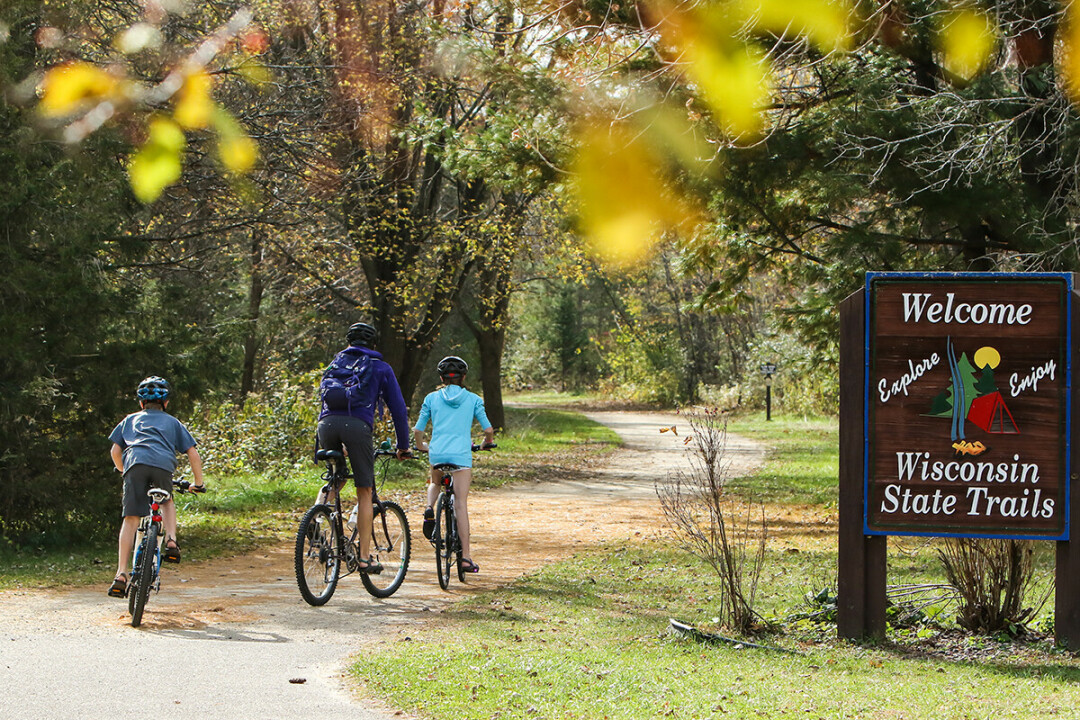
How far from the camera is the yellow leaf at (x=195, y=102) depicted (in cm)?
1373

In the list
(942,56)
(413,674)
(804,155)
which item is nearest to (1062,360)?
(413,674)

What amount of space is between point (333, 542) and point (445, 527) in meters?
1.13

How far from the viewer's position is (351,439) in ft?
28.1

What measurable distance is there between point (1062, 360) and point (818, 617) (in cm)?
229

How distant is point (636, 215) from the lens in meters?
13.1

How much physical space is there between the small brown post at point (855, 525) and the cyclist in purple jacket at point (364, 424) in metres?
3.23

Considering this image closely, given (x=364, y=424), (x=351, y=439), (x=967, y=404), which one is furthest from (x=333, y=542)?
(x=967, y=404)

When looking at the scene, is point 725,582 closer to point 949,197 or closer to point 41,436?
point 949,197

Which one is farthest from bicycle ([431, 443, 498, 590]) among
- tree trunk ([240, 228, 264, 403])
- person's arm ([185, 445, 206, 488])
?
tree trunk ([240, 228, 264, 403])

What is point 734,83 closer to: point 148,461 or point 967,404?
point 967,404

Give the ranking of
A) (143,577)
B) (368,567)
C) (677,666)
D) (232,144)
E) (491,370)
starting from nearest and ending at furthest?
(677,666) → (143,577) → (368,567) → (232,144) → (491,370)

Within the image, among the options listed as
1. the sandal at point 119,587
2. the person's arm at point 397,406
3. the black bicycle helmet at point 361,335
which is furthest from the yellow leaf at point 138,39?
the sandal at point 119,587

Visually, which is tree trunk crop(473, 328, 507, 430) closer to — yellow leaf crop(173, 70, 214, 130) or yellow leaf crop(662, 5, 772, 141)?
yellow leaf crop(173, 70, 214, 130)

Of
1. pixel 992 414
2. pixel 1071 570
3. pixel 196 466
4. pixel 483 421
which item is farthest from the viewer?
pixel 483 421
